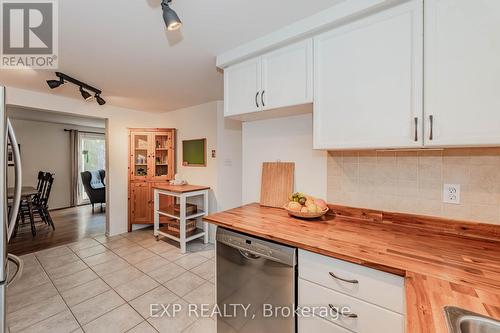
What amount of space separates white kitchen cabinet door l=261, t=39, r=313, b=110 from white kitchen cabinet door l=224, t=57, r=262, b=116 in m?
0.06

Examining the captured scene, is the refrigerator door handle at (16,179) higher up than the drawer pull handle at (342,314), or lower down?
higher up

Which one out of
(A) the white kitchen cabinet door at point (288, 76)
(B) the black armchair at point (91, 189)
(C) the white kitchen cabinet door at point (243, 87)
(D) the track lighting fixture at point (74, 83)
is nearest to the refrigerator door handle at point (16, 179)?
(C) the white kitchen cabinet door at point (243, 87)

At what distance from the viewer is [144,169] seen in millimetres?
4086

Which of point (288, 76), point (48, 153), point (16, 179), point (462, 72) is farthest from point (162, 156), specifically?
point (462, 72)

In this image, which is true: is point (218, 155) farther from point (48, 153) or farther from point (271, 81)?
point (48, 153)

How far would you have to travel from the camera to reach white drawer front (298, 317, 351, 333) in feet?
3.55

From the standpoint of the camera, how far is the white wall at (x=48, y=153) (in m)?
5.14

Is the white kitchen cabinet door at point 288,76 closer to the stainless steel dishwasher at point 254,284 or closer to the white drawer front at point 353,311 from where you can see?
the stainless steel dishwasher at point 254,284

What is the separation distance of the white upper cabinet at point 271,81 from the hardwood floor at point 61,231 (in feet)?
12.1

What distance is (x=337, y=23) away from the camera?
136 centimetres

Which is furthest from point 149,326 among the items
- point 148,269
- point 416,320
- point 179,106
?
point 179,106

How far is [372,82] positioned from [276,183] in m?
1.08

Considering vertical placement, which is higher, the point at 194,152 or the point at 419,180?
the point at 194,152

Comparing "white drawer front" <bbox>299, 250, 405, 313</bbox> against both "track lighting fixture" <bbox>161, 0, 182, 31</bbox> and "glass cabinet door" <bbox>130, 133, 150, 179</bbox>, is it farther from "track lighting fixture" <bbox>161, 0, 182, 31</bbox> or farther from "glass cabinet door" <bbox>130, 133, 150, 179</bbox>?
"glass cabinet door" <bbox>130, 133, 150, 179</bbox>
